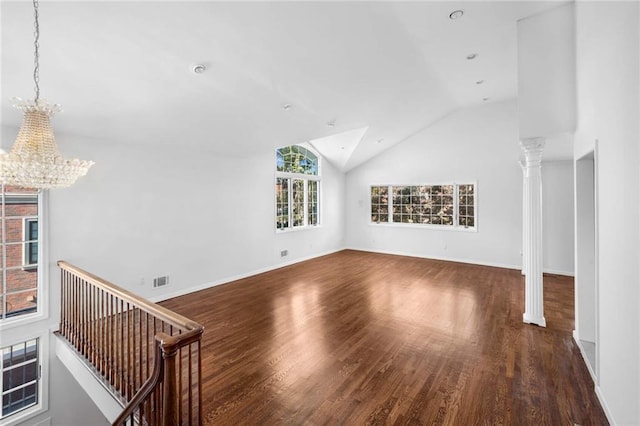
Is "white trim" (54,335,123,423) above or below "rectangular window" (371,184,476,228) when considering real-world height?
below

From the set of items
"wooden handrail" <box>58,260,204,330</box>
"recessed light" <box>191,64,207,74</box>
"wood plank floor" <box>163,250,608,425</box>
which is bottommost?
"wood plank floor" <box>163,250,608,425</box>

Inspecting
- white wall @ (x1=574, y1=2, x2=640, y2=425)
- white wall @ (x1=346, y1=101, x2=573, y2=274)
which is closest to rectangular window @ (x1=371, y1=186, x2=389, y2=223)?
white wall @ (x1=346, y1=101, x2=573, y2=274)

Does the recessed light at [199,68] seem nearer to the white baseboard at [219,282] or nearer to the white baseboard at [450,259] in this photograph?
the white baseboard at [219,282]

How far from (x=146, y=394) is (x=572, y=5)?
548cm

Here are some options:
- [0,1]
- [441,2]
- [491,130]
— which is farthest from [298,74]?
[491,130]

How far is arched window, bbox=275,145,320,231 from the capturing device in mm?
7293

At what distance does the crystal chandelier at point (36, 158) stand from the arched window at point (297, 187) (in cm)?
496

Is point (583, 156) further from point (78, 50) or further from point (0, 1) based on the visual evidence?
point (0, 1)

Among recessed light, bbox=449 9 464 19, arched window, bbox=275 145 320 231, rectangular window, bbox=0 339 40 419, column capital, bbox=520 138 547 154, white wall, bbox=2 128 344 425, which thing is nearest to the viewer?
recessed light, bbox=449 9 464 19

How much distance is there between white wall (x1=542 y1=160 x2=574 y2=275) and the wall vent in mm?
7585

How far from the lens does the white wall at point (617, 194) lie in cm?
176

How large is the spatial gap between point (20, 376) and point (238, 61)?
468 cm

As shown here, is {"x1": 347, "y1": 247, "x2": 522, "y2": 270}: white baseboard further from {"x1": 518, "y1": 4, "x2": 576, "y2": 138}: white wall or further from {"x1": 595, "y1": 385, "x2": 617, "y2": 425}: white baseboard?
{"x1": 595, "y1": 385, "x2": 617, "y2": 425}: white baseboard

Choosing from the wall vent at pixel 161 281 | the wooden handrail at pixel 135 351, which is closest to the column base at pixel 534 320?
the wooden handrail at pixel 135 351
